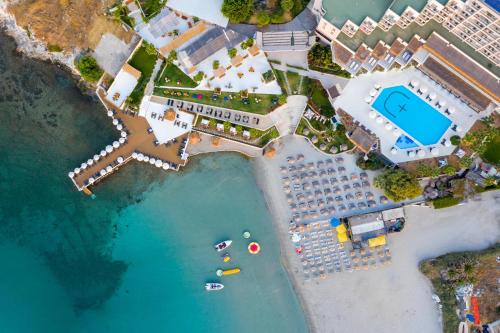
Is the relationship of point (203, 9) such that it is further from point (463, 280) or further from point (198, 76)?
point (463, 280)

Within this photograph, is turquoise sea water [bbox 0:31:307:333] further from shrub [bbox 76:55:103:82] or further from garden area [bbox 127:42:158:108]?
garden area [bbox 127:42:158:108]

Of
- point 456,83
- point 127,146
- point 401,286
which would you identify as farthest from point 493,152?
point 127,146

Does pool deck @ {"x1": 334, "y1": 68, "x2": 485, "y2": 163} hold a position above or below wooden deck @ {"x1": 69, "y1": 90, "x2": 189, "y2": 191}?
above

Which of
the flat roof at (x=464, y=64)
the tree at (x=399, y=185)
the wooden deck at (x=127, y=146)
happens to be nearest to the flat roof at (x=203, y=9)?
the wooden deck at (x=127, y=146)

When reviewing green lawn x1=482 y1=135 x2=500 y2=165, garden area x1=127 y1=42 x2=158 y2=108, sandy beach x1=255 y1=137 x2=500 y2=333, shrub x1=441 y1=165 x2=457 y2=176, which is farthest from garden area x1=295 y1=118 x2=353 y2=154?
garden area x1=127 y1=42 x2=158 y2=108

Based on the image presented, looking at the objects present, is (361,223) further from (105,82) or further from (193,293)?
(105,82)

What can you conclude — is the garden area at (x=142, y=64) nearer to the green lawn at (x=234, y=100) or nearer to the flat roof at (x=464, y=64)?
the green lawn at (x=234, y=100)
